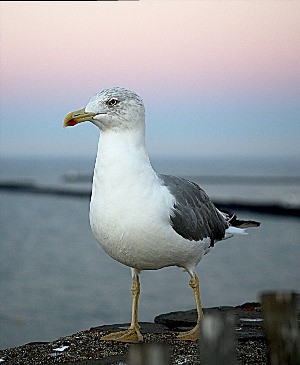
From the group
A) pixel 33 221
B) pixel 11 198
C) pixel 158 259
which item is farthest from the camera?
pixel 11 198

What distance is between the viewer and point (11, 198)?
46.3 m

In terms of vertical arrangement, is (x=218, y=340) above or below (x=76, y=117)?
below

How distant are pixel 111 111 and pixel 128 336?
66.9 inches

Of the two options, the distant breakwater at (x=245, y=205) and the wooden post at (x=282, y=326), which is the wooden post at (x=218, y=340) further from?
the distant breakwater at (x=245, y=205)

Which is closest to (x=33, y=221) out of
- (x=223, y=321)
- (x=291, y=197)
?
(x=291, y=197)

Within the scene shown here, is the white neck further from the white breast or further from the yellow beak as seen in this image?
the yellow beak

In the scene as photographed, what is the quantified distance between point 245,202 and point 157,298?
22.7 m

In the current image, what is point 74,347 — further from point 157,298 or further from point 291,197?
point 291,197

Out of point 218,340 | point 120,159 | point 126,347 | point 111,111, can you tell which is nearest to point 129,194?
point 120,159

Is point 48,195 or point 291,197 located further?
point 48,195

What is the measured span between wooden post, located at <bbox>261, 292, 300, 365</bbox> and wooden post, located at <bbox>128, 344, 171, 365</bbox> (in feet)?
2.57

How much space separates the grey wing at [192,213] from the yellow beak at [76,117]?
2.29 ft

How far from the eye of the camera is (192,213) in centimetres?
541

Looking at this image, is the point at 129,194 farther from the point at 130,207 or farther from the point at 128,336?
the point at 128,336
